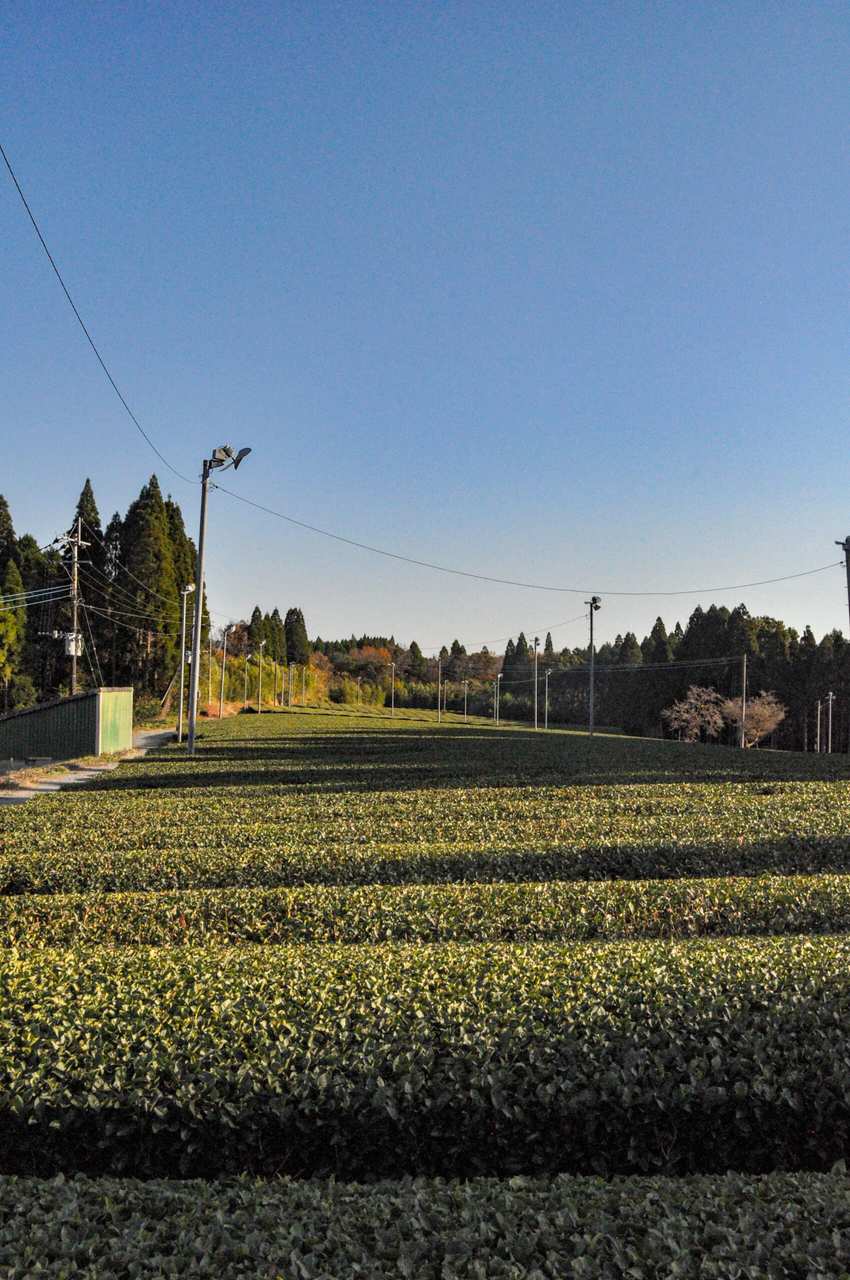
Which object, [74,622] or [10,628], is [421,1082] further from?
[10,628]

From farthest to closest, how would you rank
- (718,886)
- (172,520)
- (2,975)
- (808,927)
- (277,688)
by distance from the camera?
(277,688) → (172,520) → (718,886) → (808,927) → (2,975)

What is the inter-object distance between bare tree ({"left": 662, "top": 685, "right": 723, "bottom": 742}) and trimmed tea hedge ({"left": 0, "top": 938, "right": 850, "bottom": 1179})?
6786 centimetres

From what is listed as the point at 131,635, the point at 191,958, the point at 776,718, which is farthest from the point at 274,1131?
the point at 776,718

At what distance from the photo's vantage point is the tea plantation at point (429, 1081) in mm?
2799

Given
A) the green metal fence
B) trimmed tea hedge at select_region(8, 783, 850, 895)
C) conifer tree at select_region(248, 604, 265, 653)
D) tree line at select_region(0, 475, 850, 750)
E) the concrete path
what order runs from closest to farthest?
trimmed tea hedge at select_region(8, 783, 850, 895) → the concrete path → the green metal fence → tree line at select_region(0, 475, 850, 750) → conifer tree at select_region(248, 604, 265, 653)

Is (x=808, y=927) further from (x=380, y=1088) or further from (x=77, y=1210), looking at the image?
(x=77, y=1210)

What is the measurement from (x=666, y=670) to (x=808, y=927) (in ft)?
246

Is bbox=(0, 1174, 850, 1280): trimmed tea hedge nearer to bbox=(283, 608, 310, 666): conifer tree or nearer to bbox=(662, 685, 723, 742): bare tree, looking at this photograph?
bbox=(662, 685, 723, 742): bare tree

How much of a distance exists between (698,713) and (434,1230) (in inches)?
2790

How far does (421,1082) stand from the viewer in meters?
3.81

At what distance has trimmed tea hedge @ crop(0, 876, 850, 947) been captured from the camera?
21.3ft

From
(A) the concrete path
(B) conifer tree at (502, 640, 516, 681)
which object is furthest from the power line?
(B) conifer tree at (502, 640, 516, 681)

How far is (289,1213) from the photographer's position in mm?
2992

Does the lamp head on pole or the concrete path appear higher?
the lamp head on pole
